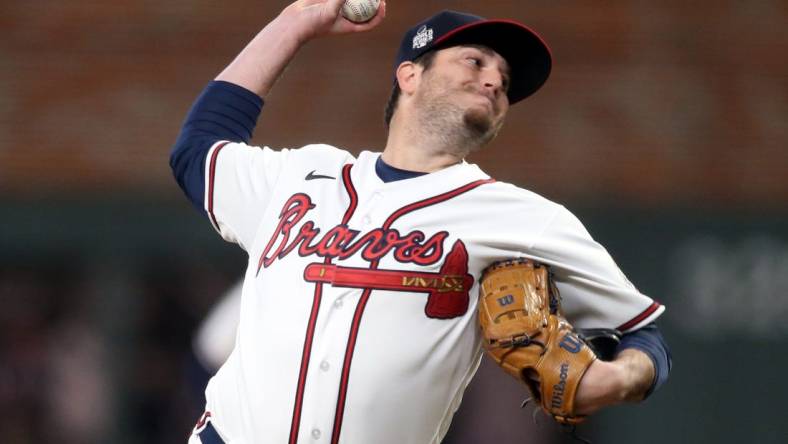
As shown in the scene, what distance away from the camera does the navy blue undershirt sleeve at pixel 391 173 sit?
272cm

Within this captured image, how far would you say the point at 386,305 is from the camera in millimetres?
2457

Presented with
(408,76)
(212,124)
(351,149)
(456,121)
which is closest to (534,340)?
(456,121)

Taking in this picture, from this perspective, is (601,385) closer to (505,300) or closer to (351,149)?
(505,300)

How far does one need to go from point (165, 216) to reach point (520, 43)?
459cm

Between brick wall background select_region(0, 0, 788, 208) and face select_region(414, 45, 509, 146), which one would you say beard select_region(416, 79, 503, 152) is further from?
brick wall background select_region(0, 0, 788, 208)

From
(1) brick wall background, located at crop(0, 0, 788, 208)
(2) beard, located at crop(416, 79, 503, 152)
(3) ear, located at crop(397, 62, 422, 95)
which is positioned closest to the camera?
(2) beard, located at crop(416, 79, 503, 152)

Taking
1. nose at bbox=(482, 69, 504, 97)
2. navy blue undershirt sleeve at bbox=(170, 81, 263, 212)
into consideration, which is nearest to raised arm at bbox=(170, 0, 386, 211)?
navy blue undershirt sleeve at bbox=(170, 81, 263, 212)

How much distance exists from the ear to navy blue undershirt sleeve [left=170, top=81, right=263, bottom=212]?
1.14 ft

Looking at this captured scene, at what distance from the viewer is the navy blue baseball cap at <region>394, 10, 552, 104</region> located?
2771 mm

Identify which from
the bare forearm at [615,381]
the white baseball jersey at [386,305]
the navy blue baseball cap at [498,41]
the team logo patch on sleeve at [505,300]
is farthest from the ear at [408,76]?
the bare forearm at [615,381]

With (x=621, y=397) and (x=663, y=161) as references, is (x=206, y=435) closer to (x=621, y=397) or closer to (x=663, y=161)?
(x=621, y=397)

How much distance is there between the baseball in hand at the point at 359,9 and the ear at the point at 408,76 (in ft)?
0.52

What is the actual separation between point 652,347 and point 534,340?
0.91 feet

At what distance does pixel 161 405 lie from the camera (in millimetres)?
6922
